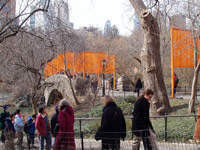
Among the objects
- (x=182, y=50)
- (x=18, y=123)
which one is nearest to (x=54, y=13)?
(x=18, y=123)

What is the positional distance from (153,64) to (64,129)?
7922 mm

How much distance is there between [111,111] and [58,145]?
1.67 metres

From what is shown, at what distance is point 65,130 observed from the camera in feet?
19.2

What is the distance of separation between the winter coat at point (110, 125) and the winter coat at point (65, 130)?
3.31ft

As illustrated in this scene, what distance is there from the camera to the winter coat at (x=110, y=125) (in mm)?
5039

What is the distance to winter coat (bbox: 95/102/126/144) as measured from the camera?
5.04 m

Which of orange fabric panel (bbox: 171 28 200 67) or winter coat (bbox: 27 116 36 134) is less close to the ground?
orange fabric panel (bbox: 171 28 200 67)

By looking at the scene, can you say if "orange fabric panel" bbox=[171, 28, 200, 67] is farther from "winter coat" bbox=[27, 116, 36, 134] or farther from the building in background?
"winter coat" bbox=[27, 116, 36, 134]

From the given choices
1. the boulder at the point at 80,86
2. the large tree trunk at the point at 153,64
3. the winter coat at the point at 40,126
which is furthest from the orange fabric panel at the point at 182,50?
the winter coat at the point at 40,126

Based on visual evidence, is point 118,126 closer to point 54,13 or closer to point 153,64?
point 54,13

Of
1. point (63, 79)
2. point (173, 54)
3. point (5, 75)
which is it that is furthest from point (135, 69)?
point (5, 75)

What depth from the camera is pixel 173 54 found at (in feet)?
56.5

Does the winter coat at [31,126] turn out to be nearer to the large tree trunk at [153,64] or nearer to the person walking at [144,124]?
the person walking at [144,124]

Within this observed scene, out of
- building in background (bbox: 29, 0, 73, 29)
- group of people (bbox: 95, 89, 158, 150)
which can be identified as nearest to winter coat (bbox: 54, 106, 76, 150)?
group of people (bbox: 95, 89, 158, 150)
